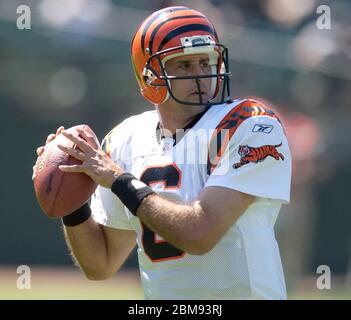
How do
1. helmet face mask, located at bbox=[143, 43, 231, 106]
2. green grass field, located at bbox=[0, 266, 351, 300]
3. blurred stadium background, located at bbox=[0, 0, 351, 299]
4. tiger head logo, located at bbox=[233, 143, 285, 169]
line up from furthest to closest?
blurred stadium background, located at bbox=[0, 0, 351, 299] → green grass field, located at bbox=[0, 266, 351, 300] → helmet face mask, located at bbox=[143, 43, 231, 106] → tiger head logo, located at bbox=[233, 143, 285, 169]

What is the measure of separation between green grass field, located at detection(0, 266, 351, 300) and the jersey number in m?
3.81

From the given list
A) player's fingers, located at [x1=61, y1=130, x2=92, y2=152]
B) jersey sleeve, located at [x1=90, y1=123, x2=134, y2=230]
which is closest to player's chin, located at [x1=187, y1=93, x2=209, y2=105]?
jersey sleeve, located at [x1=90, y1=123, x2=134, y2=230]

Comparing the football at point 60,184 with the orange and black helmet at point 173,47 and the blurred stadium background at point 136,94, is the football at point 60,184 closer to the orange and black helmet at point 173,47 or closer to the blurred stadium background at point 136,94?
the orange and black helmet at point 173,47

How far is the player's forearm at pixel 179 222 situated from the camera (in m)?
2.81

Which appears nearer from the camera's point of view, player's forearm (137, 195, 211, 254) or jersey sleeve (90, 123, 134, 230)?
player's forearm (137, 195, 211, 254)

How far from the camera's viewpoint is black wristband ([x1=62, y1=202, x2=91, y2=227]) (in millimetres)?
3279

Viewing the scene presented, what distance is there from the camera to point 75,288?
7.53 metres

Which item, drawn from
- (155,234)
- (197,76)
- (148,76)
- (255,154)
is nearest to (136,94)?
(148,76)

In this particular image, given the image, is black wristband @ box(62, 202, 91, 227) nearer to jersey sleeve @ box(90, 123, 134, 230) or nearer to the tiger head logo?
jersey sleeve @ box(90, 123, 134, 230)

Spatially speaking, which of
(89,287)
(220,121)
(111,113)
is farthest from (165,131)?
(111,113)

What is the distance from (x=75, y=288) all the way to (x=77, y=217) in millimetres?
4372

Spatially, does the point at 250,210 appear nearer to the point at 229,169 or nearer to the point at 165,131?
the point at 229,169

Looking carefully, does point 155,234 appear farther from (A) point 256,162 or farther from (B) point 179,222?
(A) point 256,162
